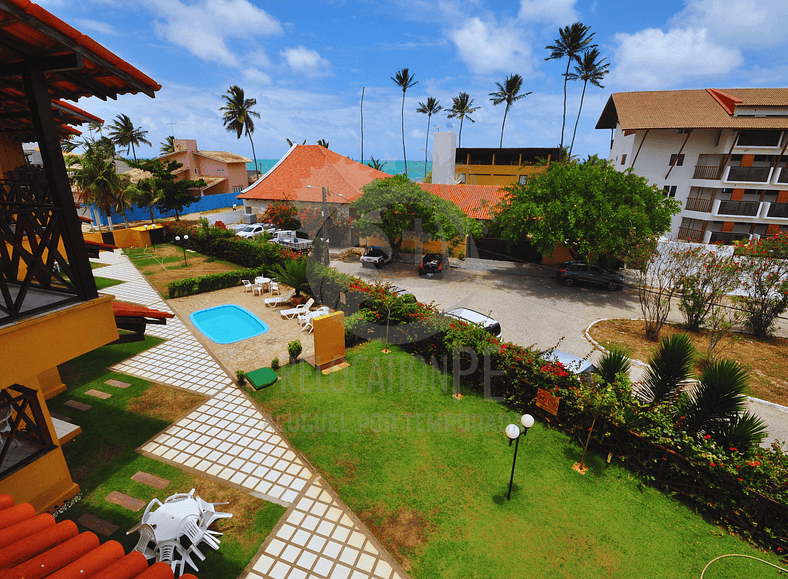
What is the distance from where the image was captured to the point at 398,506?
7910 millimetres

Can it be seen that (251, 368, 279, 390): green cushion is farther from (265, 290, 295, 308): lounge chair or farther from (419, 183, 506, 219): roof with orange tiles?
(419, 183, 506, 219): roof with orange tiles

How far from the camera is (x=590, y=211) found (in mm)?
20141

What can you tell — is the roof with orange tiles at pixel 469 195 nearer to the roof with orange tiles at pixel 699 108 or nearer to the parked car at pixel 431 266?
the parked car at pixel 431 266

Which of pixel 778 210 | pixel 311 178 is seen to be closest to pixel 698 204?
pixel 778 210

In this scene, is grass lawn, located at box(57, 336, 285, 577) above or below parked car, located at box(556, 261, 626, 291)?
below

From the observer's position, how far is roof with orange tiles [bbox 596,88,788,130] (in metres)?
29.8

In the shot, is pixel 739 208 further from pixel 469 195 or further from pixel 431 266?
pixel 431 266

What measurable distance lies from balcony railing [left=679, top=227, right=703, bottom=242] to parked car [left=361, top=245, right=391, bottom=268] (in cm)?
2611

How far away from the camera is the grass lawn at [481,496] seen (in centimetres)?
685

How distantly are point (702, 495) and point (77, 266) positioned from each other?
12.3m

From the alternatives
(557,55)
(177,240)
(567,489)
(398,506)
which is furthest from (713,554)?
(557,55)

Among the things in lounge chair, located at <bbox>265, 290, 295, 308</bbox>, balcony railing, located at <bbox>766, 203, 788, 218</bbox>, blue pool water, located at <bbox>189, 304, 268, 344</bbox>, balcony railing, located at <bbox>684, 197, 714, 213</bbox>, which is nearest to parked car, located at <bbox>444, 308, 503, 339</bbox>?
blue pool water, located at <bbox>189, 304, 268, 344</bbox>

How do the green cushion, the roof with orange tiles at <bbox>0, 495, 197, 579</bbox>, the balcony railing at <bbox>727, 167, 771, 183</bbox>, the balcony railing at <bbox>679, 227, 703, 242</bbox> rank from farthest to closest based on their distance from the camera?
1. the balcony railing at <bbox>679, 227, 703, 242</bbox>
2. the balcony railing at <bbox>727, 167, 771, 183</bbox>
3. the green cushion
4. the roof with orange tiles at <bbox>0, 495, 197, 579</bbox>

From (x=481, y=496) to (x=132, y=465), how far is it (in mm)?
8045
